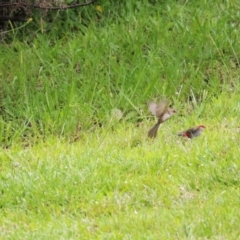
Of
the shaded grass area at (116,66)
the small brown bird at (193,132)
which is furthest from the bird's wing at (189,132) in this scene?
the shaded grass area at (116,66)

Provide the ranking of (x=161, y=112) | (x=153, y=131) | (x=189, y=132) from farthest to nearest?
(x=161, y=112) < (x=153, y=131) < (x=189, y=132)

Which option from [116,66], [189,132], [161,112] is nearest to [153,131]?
[161,112]

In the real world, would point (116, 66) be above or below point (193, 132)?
below

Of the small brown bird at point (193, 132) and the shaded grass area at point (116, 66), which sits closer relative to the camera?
the small brown bird at point (193, 132)

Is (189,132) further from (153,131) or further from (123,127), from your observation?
(123,127)

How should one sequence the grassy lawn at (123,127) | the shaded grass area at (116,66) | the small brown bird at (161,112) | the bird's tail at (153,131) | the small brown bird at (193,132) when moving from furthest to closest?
the shaded grass area at (116,66)
the small brown bird at (161,112)
the bird's tail at (153,131)
the small brown bird at (193,132)
the grassy lawn at (123,127)

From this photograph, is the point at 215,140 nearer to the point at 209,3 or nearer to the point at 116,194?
the point at 116,194

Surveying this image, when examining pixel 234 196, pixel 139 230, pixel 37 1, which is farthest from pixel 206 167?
pixel 37 1

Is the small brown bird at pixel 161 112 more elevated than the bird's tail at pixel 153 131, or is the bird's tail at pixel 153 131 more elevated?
the small brown bird at pixel 161 112

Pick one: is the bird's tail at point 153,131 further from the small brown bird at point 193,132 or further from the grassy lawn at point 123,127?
the small brown bird at point 193,132

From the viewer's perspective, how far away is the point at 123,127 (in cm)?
644

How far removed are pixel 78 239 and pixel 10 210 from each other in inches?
30.6

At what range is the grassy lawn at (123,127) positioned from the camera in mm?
4473

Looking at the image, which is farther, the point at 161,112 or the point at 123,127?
the point at 123,127
